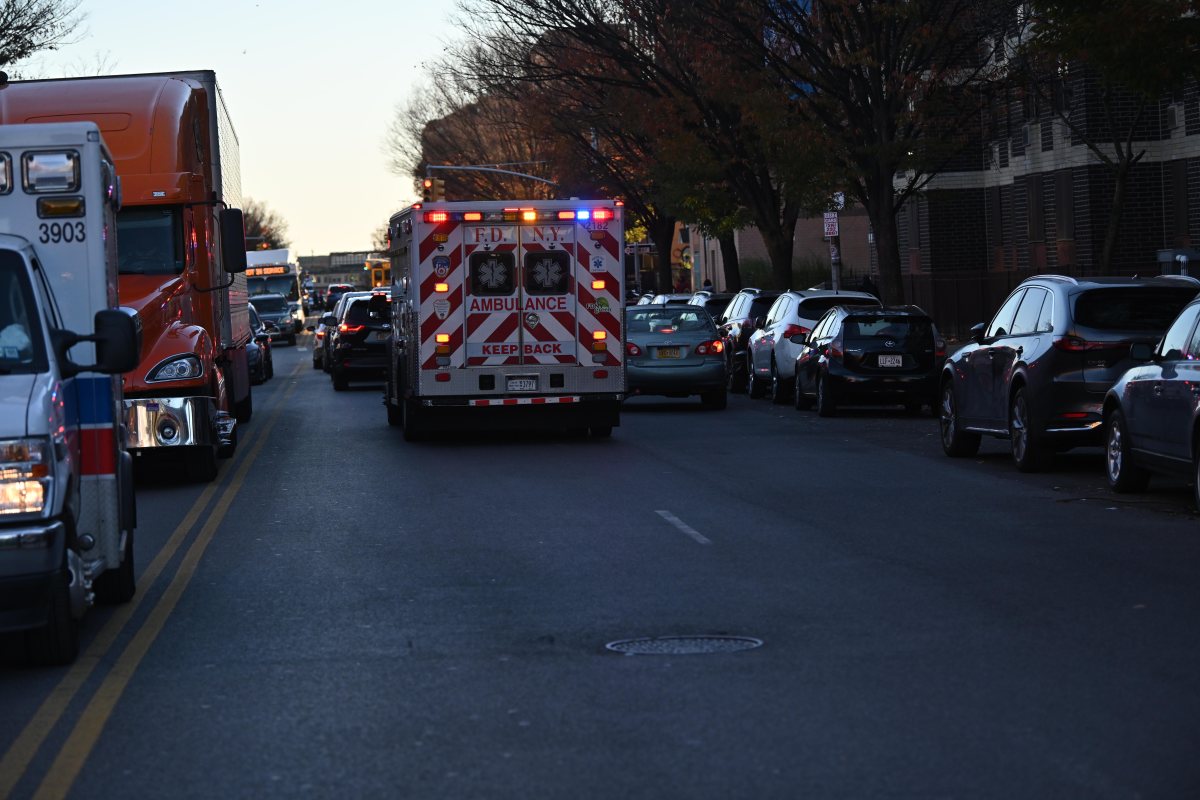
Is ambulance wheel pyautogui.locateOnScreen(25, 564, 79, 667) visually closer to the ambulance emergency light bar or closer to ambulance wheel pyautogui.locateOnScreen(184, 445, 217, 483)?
ambulance wheel pyautogui.locateOnScreen(184, 445, 217, 483)

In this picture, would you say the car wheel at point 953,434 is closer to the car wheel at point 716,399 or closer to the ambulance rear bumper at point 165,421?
the ambulance rear bumper at point 165,421

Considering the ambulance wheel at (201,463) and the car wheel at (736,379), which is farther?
the car wheel at (736,379)

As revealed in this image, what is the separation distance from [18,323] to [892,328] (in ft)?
54.8

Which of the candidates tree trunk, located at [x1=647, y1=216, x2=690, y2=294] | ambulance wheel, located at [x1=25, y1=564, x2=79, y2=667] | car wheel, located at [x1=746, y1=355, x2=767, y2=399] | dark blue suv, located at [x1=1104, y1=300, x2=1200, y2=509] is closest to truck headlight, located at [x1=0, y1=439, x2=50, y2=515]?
ambulance wheel, located at [x1=25, y1=564, x2=79, y2=667]

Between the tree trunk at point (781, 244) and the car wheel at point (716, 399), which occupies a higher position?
the tree trunk at point (781, 244)

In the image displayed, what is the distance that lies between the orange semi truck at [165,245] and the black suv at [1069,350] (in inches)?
287

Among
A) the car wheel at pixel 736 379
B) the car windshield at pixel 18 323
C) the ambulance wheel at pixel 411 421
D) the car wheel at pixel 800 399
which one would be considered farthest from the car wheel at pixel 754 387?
the car windshield at pixel 18 323

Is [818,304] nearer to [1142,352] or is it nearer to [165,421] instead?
[165,421]

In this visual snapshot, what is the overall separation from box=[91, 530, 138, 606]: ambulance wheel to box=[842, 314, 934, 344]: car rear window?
15.0m

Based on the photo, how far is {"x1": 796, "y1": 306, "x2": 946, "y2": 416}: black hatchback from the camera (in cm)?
2406

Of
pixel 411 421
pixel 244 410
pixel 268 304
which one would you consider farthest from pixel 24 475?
pixel 268 304

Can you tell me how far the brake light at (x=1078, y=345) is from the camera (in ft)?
51.4

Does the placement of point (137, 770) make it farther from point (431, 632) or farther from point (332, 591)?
point (332, 591)

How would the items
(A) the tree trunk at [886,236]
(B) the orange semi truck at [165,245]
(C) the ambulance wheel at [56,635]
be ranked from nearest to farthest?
(C) the ambulance wheel at [56,635] < (B) the orange semi truck at [165,245] < (A) the tree trunk at [886,236]
